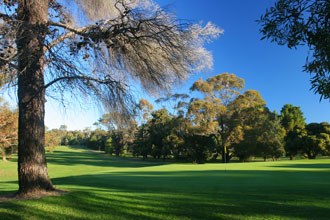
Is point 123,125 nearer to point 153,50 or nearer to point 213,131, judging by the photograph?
point 153,50

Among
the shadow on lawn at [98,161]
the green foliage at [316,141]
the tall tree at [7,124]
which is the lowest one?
the shadow on lawn at [98,161]

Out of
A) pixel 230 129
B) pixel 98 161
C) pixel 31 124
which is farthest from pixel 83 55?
pixel 98 161

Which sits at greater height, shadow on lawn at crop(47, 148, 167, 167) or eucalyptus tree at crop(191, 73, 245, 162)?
eucalyptus tree at crop(191, 73, 245, 162)

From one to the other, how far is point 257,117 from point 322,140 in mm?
10936

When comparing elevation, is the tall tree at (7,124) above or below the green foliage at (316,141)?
above

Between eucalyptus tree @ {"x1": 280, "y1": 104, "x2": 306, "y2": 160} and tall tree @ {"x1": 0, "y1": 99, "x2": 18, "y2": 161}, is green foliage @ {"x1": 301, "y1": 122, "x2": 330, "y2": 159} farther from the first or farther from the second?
tall tree @ {"x1": 0, "y1": 99, "x2": 18, "y2": 161}

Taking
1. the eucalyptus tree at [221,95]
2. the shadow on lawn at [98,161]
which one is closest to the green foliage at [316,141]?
the eucalyptus tree at [221,95]

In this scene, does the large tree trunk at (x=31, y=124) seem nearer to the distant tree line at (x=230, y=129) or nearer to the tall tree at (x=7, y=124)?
the tall tree at (x=7, y=124)

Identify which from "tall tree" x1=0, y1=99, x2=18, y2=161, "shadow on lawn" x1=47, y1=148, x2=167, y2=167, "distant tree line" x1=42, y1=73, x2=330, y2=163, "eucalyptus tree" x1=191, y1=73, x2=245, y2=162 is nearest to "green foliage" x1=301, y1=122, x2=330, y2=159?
"distant tree line" x1=42, y1=73, x2=330, y2=163

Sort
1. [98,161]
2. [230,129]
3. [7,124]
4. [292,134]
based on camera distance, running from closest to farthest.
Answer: [7,124], [230,129], [292,134], [98,161]

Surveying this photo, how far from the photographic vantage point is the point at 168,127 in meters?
50.3


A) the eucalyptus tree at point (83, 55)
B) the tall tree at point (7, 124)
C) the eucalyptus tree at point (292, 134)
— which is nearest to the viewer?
the eucalyptus tree at point (83, 55)

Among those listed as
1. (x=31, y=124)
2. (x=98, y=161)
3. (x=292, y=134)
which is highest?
(x=31, y=124)

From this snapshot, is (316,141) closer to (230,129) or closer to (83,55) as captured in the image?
(230,129)
